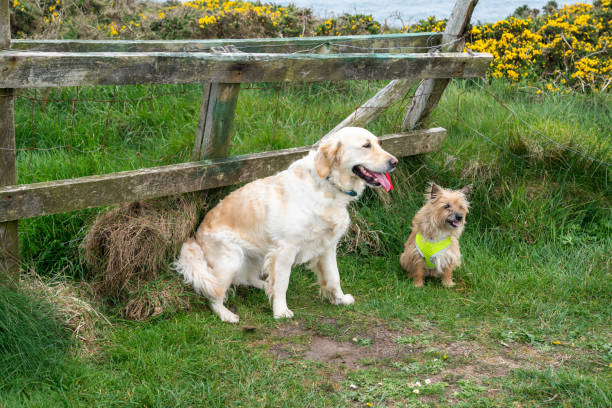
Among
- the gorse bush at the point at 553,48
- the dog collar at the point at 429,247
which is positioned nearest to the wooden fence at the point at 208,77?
the dog collar at the point at 429,247

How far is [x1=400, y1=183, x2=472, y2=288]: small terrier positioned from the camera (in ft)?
17.3

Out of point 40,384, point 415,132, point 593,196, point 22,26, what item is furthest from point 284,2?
point 40,384

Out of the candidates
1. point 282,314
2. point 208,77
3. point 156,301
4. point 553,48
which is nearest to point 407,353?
point 282,314

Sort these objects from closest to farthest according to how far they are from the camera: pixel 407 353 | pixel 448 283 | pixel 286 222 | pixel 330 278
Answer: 1. pixel 407 353
2. pixel 286 222
3. pixel 330 278
4. pixel 448 283

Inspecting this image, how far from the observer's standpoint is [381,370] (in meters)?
3.97

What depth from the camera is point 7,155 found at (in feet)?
12.3

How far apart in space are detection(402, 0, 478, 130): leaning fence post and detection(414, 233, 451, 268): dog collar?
1.44m

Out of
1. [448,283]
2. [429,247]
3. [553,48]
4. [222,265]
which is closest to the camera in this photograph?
[222,265]

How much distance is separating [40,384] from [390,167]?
Result: 2.67 metres

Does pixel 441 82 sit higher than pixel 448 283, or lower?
higher

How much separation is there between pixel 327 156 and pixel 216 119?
89cm

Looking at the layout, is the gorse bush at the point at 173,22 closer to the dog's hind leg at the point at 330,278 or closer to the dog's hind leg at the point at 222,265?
the dog's hind leg at the point at 222,265

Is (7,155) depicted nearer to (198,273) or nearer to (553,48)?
(198,273)

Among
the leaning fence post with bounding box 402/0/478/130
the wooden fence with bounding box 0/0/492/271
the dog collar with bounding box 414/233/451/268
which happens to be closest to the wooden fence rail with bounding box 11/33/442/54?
the wooden fence with bounding box 0/0/492/271
